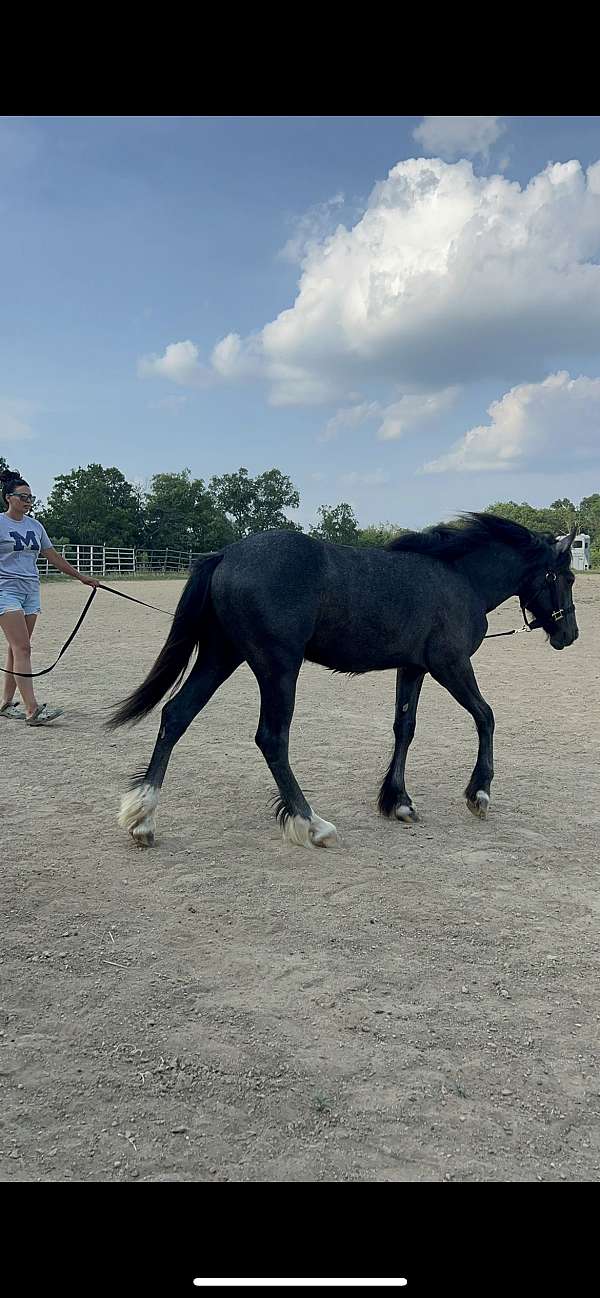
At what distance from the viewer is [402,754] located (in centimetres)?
507

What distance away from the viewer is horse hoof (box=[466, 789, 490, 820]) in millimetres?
4887

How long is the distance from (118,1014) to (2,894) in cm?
127

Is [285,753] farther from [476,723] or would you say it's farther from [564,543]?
[564,543]

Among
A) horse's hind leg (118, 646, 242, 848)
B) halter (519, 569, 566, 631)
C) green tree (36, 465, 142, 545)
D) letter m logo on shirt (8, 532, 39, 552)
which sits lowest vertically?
horse's hind leg (118, 646, 242, 848)

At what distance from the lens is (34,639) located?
43.3 feet

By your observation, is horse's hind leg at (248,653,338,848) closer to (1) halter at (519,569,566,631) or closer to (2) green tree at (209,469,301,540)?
(1) halter at (519,569,566,631)

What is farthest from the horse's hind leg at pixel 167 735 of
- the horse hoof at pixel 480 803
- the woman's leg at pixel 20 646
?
the woman's leg at pixel 20 646

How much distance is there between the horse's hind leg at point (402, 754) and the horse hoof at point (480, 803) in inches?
15.1

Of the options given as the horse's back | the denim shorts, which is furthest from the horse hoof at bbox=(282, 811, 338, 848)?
the denim shorts

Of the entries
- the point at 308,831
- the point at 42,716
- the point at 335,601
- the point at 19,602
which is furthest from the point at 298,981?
the point at 19,602

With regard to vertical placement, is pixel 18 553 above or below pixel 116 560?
below

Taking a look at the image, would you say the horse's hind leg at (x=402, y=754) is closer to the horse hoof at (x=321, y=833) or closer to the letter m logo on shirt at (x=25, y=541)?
the horse hoof at (x=321, y=833)

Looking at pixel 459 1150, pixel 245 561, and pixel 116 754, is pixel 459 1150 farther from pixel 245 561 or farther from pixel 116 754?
pixel 116 754

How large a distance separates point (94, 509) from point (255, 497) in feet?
57.4
